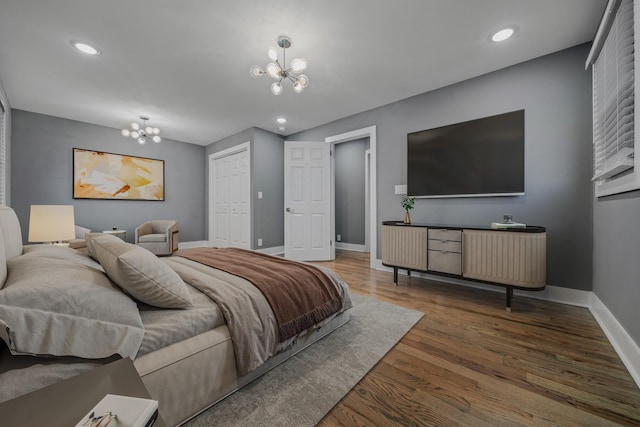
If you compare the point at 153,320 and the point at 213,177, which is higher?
the point at 213,177

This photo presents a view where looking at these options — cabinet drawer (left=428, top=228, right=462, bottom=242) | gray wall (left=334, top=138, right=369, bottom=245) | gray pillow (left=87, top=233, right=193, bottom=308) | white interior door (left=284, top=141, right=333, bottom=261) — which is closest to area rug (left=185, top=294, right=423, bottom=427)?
gray pillow (left=87, top=233, right=193, bottom=308)

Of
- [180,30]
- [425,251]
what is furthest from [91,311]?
[425,251]

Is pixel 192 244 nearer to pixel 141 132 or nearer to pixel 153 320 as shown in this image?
pixel 141 132

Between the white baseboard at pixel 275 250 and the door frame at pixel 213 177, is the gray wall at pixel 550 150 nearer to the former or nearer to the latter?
the white baseboard at pixel 275 250

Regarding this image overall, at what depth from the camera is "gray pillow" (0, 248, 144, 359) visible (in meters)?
0.77

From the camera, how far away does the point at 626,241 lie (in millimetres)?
1635

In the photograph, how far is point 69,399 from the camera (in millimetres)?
574

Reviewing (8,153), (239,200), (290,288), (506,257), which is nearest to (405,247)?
(506,257)

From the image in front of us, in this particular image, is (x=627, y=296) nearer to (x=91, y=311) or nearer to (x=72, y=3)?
(x=91, y=311)

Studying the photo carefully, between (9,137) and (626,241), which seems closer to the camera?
(626,241)

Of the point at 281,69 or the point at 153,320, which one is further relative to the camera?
the point at 281,69

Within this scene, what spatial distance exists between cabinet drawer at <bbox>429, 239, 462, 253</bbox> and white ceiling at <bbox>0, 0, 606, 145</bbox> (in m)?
1.97

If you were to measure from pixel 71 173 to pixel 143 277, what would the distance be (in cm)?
490

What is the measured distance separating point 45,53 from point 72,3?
104cm
